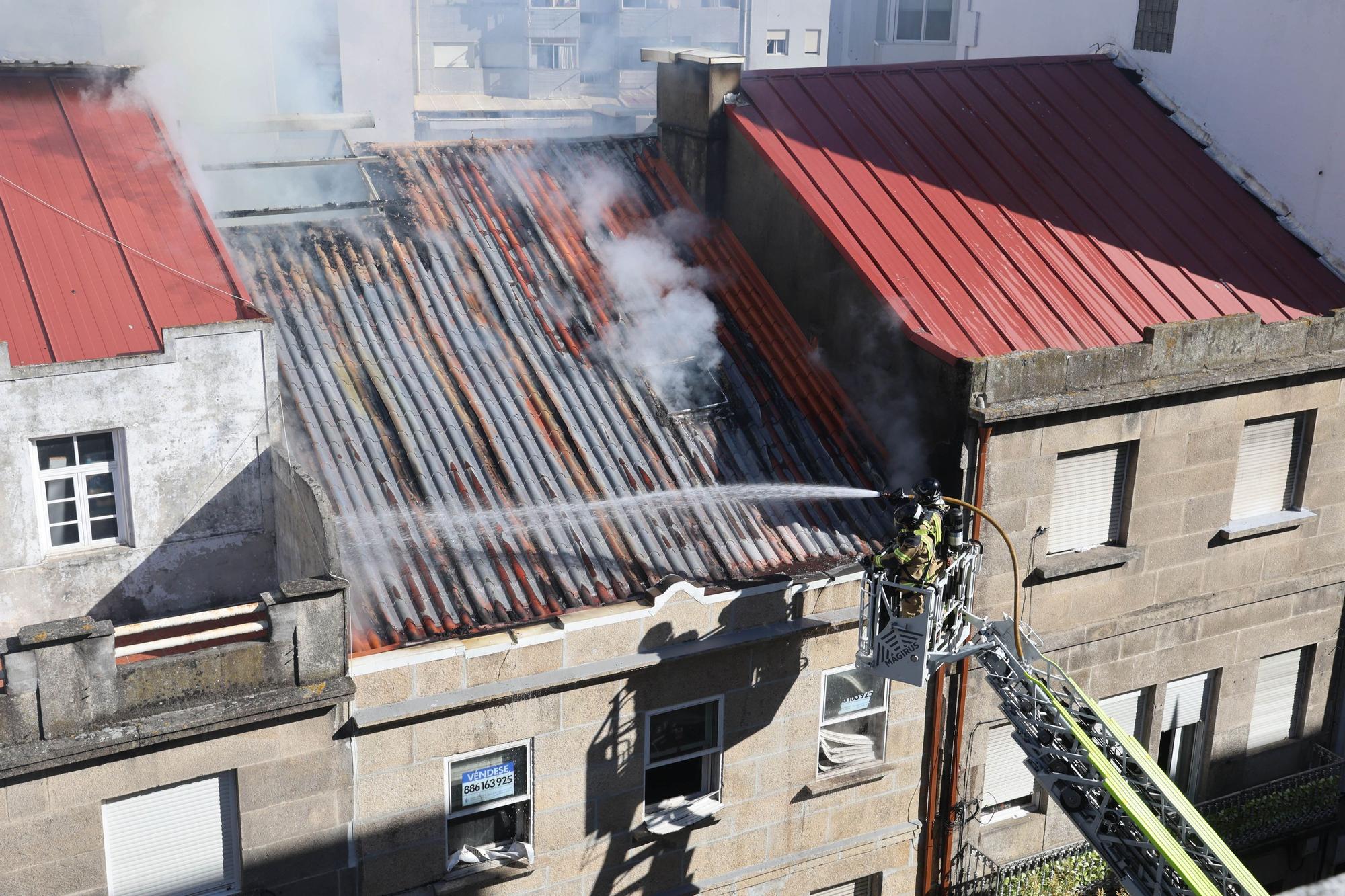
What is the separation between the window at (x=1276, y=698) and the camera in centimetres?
1659

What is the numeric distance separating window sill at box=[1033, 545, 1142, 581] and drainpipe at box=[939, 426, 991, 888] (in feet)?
3.43

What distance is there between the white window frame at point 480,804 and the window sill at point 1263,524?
8.89 meters

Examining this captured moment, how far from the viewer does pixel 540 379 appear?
46.3ft

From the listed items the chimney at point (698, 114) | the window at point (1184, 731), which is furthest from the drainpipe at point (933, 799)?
the chimney at point (698, 114)

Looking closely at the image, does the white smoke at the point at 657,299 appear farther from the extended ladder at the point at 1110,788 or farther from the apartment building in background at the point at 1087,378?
the extended ladder at the point at 1110,788

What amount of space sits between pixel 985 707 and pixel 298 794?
24.8ft

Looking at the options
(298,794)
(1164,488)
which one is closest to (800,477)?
(1164,488)

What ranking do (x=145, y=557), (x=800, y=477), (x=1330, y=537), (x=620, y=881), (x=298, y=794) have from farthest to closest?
(x=1330, y=537)
(x=800, y=477)
(x=620, y=881)
(x=145, y=557)
(x=298, y=794)

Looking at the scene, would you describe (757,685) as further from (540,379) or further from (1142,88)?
(1142,88)

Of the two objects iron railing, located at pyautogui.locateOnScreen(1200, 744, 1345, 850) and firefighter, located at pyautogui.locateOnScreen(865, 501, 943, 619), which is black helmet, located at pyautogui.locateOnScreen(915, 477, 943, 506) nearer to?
firefighter, located at pyautogui.locateOnScreen(865, 501, 943, 619)

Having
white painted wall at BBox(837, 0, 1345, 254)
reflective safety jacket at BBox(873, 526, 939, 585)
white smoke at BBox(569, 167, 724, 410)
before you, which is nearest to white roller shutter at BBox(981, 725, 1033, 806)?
reflective safety jacket at BBox(873, 526, 939, 585)

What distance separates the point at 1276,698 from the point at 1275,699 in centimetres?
3

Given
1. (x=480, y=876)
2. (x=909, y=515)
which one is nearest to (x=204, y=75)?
(x=480, y=876)

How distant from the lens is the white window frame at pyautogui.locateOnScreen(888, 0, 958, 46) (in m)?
25.1
